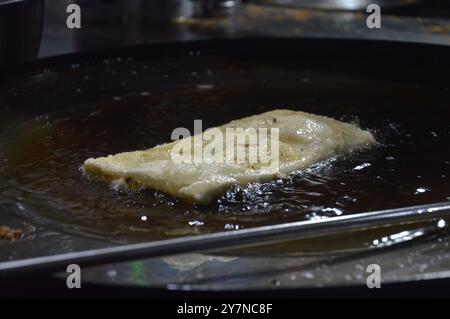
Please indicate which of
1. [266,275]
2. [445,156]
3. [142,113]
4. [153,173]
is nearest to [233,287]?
[266,275]

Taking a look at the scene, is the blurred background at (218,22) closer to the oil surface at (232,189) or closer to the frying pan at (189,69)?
the frying pan at (189,69)

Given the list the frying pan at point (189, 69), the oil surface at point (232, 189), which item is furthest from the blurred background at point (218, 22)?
the oil surface at point (232, 189)

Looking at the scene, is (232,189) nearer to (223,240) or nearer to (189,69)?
(223,240)

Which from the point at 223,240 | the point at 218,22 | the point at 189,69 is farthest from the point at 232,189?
the point at 218,22

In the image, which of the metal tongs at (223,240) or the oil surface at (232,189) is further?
the oil surface at (232,189)
